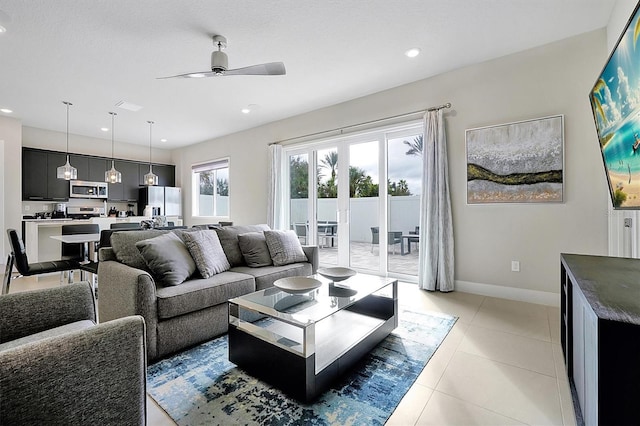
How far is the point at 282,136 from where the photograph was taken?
5.52 meters

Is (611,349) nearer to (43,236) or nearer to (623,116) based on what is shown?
(623,116)

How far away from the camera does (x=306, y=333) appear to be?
1.56m

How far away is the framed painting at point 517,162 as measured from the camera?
3016 mm

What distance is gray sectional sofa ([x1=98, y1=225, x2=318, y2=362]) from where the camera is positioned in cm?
204

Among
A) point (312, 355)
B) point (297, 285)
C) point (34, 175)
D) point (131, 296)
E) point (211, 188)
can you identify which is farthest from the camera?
point (211, 188)

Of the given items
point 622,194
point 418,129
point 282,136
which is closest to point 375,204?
point 418,129

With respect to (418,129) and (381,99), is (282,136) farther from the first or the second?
(418,129)

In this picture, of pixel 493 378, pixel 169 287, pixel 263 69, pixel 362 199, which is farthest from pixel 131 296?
pixel 362 199

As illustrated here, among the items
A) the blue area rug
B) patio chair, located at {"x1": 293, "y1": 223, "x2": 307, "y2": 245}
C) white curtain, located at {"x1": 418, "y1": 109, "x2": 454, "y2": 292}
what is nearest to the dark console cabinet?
the blue area rug

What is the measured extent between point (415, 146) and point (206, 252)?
3.06 meters

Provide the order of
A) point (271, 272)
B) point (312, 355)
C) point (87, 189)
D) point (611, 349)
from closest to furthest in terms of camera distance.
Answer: point (611, 349) → point (312, 355) → point (271, 272) → point (87, 189)

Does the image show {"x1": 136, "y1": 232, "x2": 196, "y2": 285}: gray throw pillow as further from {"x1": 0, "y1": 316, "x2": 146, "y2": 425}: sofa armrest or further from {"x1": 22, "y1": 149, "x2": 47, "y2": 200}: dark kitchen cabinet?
{"x1": 22, "y1": 149, "x2": 47, "y2": 200}: dark kitchen cabinet

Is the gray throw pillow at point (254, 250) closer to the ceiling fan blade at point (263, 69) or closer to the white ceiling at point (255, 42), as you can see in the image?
the ceiling fan blade at point (263, 69)

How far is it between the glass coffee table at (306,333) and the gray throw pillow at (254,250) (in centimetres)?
94
